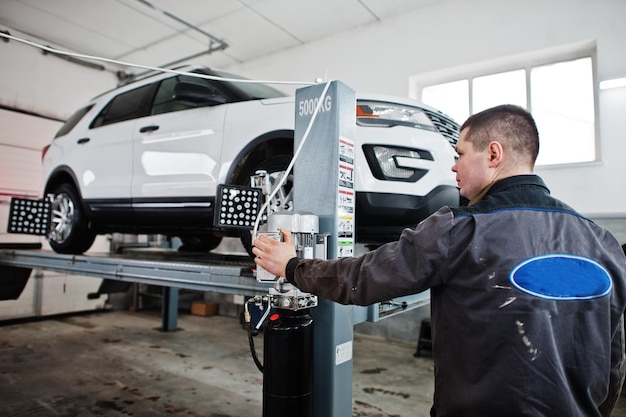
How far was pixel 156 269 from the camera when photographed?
2.29 metres

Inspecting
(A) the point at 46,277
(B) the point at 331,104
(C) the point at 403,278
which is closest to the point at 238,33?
(A) the point at 46,277

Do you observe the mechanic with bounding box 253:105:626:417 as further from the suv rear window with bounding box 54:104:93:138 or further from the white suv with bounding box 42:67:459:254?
the suv rear window with bounding box 54:104:93:138

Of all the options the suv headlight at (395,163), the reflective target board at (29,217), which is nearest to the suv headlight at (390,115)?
the suv headlight at (395,163)

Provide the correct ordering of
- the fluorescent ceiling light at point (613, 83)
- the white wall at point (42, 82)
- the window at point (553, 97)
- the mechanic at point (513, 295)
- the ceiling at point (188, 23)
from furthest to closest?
the white wall at point (42, 82) < the ceiling at point (188, 23) < the window at point (553, 97) < the fluorescent ceiling light at point (613, 83) < the mechanic at point (513, 295)

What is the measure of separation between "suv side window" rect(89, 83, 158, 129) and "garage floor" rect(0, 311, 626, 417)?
84.1 inches

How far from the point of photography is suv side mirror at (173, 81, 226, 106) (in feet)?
8.56

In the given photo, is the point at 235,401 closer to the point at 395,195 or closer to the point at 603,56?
the point at 395,195

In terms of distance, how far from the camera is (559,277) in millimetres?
908

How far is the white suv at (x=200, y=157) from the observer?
83.8 inches

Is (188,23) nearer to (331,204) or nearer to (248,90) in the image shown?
(248,90)

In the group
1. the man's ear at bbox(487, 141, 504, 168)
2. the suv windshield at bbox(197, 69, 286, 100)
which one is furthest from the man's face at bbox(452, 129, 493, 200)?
the suv windshield at bbox(197, 69, 286, 100)

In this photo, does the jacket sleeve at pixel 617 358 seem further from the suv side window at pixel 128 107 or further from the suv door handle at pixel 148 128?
the suv side window at pixel 128 107

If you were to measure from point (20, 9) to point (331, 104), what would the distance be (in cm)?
606

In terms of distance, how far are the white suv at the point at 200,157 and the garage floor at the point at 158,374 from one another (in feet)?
3.74
